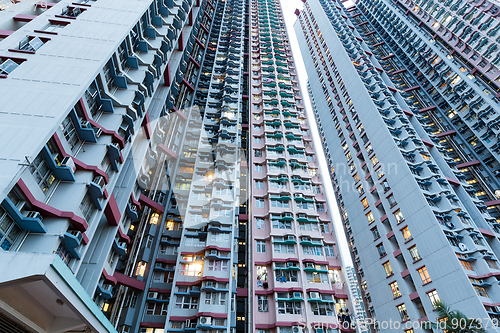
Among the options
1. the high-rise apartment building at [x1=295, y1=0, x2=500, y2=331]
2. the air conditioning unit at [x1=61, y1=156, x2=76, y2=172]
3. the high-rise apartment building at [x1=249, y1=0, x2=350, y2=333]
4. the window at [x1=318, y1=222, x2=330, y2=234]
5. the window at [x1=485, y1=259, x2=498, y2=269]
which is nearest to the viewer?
the air conditioning unit at [x1=61, y1=156, x2=76, y2=172]

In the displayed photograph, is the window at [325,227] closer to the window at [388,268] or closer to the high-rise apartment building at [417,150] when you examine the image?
the high-rise apartment building at [417,150]

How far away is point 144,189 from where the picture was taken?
34.8 m

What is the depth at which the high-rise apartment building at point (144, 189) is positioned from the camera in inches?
597

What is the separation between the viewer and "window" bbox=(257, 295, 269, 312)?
31656 mm

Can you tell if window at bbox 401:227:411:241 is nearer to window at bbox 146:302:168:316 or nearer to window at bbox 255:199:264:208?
window at bbox 255:199:264:208

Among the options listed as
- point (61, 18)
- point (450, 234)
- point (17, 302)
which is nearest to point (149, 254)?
point (17, 302)

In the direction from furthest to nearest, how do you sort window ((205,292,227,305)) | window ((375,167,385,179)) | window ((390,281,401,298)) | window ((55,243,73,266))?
window ((375,167,385,179))
window ((390,281,401,298))
window ((205,292,227,305))
window ((55,243,73,266))

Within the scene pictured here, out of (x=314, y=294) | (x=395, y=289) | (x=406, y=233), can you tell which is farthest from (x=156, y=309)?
(x=406, y=233)

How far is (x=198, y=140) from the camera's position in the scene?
4731 centimetres

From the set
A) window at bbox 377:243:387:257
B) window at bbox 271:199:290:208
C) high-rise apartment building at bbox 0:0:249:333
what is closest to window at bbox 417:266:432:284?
window at bbox 377:243:387:257

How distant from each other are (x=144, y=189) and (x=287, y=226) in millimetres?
19956

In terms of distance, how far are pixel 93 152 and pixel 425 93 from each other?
73.8 m

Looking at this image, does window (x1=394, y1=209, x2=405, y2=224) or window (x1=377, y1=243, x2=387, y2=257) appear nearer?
window (x1=394, y1=209, x2=405, y2=224)

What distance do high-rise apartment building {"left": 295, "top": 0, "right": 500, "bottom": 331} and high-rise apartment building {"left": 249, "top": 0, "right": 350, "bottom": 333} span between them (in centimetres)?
694
